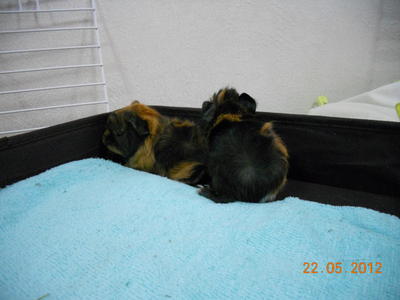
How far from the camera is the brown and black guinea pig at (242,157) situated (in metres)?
1.39

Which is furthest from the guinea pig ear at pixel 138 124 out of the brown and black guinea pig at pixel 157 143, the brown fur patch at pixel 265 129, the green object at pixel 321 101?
the green object at pixel 321 101

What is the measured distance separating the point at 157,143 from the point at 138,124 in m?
0.17

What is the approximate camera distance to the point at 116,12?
2205mm

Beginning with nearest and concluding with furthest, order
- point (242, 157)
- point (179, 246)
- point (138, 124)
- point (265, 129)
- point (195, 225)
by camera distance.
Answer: point (179, 246) → point (195, 225) → point (242, 157) → point (265, 129) → point (138, 124)

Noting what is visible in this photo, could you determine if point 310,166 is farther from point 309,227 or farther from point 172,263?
point 172,263

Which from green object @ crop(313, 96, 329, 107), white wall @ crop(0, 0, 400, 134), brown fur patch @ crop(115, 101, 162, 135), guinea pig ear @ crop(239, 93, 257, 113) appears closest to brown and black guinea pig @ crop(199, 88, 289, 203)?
guinea pig ear @ crop(239, 93, 257, 113)

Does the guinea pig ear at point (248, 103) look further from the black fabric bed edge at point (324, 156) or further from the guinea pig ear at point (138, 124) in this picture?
the guinea pig ear at point (138, 124)

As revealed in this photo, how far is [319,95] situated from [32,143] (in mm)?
2506

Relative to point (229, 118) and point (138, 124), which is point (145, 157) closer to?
point (138, 124)

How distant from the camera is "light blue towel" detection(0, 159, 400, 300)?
3.11 feet

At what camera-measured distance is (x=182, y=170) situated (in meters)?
1.74

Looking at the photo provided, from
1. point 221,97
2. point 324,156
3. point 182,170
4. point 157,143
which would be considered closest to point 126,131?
point 157,143

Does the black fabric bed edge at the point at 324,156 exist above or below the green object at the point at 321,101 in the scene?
below

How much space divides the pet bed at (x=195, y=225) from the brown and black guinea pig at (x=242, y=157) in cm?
8
